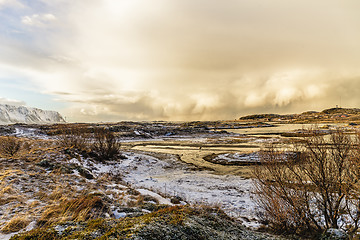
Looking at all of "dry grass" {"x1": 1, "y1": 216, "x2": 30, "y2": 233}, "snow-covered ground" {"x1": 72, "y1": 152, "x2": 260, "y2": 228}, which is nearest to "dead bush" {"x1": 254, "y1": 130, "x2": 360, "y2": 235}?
"snow-covered ground" {"x1": 72, "y1": 152, "x2": 260, "y2": 228}

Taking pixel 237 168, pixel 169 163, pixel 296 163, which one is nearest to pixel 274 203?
pixel 296 163

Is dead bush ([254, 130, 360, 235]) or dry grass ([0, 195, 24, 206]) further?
dry grass ([0, 195, 24, 206])

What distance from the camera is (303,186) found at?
586 cm

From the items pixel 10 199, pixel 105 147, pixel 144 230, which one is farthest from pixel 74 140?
pixel 144 230

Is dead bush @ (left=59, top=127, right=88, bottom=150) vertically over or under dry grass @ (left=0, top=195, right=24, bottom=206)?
over

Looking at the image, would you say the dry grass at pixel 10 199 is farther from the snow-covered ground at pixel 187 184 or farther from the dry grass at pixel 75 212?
the snow-covered ground at pixel 187 184

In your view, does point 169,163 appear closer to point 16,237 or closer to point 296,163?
point 296,163

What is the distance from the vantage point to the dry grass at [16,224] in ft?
12.2

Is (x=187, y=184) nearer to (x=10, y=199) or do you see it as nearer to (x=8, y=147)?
(x=10, y=199)

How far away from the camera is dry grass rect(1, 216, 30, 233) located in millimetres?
3713

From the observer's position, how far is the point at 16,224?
391cm

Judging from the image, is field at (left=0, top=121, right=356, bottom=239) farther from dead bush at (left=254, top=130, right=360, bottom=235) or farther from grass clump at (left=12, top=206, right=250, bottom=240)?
dead bush at (left=254, top=130, right=360, bottom=235)

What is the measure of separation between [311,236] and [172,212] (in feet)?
12.8

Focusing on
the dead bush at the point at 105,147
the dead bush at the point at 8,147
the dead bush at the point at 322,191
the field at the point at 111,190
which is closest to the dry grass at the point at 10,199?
the field at the point at 111,190
